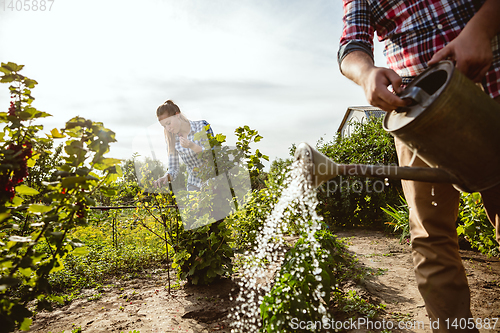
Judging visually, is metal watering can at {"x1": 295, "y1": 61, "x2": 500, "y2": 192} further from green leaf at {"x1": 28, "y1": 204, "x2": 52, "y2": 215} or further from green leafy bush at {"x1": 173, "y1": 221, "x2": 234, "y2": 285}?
green leafy bush at {"x1": 173, "y1": 221, "x2": 234, "y2": 285}

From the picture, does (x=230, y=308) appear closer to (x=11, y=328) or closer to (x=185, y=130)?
(x=11, y=328)

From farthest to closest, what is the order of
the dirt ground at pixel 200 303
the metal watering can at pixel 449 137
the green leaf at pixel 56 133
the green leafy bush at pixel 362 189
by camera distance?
the green leafy bush at pixel 362 189, the dirt ground at pixel 200 303, the green leaf at pixel 56 133, the metal watering can at pixel 449 137

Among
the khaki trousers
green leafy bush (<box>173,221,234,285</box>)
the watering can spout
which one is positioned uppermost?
the watering can spout

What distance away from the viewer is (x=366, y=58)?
4.62ft

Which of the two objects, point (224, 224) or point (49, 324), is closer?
point (49, 324)

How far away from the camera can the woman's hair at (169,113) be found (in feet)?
11.3

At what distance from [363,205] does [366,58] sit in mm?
5058

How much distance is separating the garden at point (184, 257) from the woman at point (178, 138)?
0.26 meters

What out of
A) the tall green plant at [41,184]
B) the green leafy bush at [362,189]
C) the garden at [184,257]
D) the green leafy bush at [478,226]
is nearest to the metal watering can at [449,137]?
the garden at [184,257]

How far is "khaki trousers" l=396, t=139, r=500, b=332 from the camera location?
1319mm

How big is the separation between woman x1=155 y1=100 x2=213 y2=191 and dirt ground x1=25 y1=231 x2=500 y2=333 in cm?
125

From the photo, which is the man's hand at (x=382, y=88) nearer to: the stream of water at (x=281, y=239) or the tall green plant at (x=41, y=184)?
the stream of water at (x=281, y=239)

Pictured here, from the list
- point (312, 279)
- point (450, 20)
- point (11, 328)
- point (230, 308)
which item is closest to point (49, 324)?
point (230, 308)

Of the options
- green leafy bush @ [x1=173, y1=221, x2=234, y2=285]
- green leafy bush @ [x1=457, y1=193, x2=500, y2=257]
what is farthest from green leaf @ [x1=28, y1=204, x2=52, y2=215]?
green leafy bush @ [x1=457, y1=193, x2=500, y2=257]
